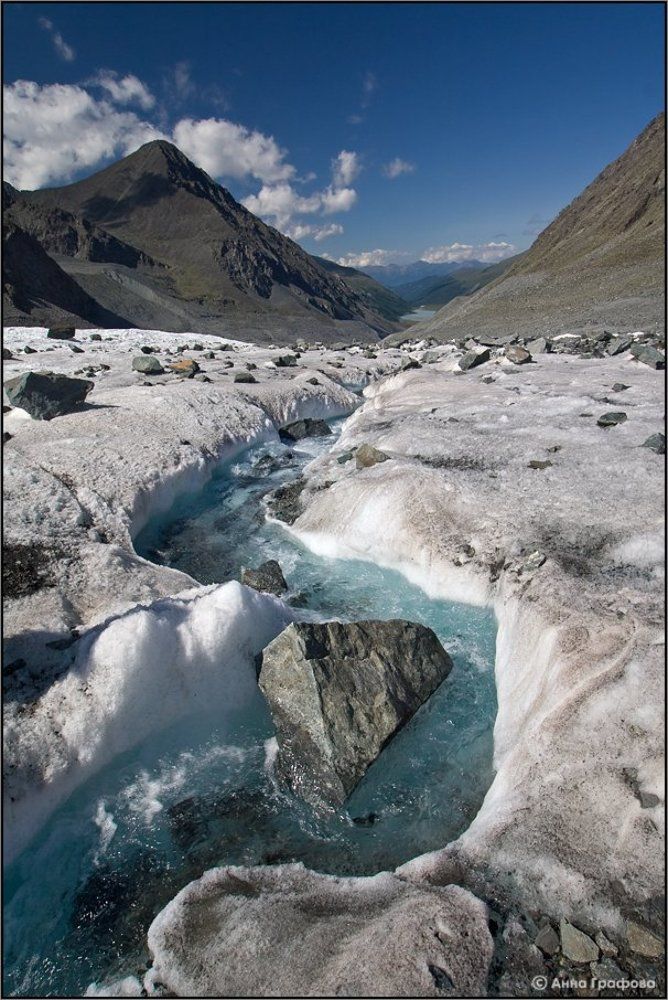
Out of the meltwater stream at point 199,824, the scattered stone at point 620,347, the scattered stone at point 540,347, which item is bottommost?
the meltwater stream at point 199,824

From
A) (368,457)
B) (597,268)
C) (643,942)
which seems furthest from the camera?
(597,268)

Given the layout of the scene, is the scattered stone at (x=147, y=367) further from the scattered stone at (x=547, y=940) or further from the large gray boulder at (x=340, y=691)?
the scattered stone at (x=547, y=940)

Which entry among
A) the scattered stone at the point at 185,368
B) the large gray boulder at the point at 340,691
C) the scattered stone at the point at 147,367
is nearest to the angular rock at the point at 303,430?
the scattered stone at the point at 185,368

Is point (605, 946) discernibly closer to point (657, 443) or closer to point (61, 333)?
point (657, 443)

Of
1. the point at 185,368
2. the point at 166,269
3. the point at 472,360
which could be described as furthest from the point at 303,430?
the point at 166,269

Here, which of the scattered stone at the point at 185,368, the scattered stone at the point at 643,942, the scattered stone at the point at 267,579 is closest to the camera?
the scattered stone at the point at 643,942

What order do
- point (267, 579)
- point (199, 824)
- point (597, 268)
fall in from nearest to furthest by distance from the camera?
point (199, 824), point (267, 579), point (597, 268)
